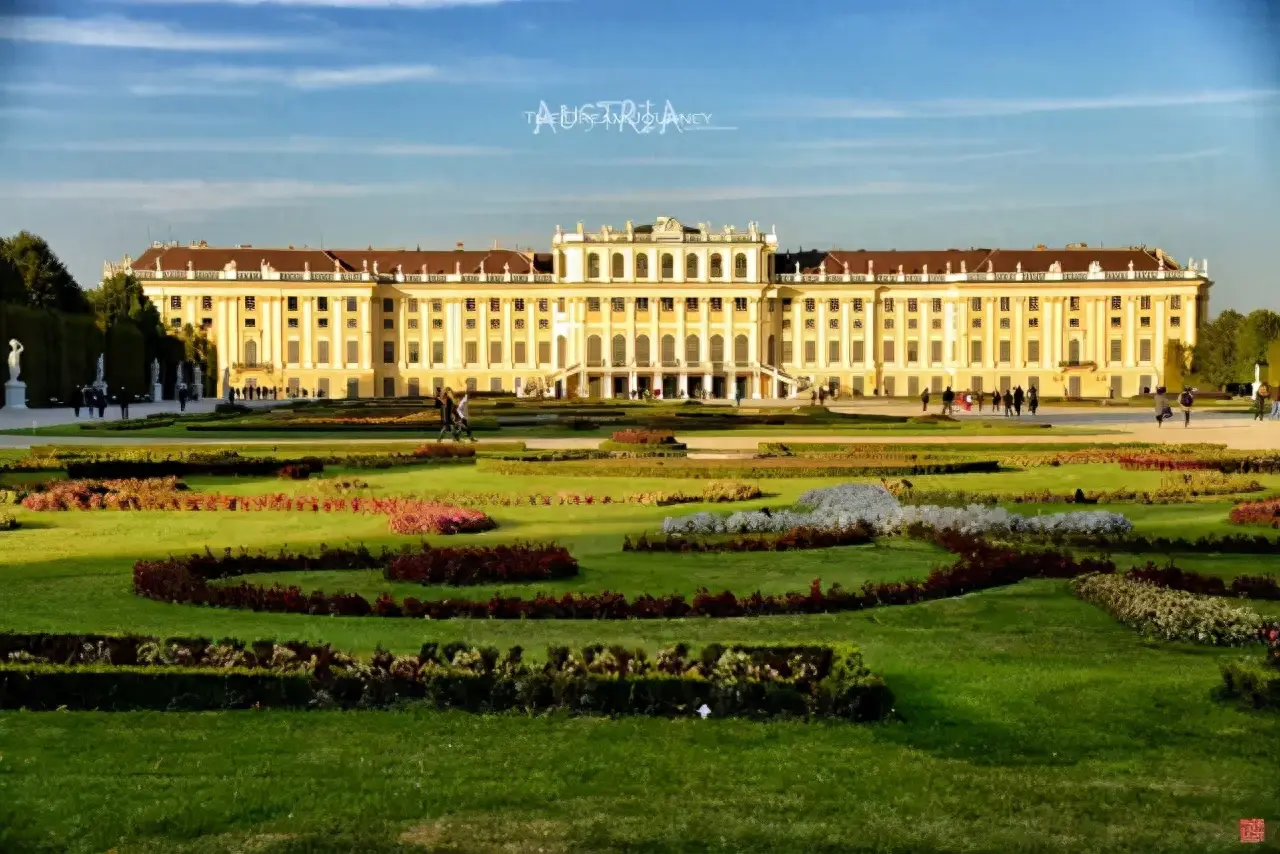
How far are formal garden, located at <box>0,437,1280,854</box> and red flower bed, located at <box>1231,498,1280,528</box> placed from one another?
0.14 feet

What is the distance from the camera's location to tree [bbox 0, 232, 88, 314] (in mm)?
49438

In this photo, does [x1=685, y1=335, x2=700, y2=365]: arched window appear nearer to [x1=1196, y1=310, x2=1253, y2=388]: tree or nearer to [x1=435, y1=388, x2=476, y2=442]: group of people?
[x1=1196, y1=310, x2=1253, y2=388]: tree

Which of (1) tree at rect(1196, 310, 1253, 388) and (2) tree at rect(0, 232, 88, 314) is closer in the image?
(2) tree at rect(0, 232, 88, 314)

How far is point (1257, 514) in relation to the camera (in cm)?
1207

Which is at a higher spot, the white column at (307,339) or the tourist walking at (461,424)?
the white column at (307,339)

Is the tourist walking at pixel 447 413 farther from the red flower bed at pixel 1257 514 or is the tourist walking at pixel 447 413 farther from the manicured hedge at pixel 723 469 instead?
the red flower bed at pixel 1257 514

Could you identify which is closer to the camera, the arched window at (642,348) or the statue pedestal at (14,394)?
the statue pedestal at (14,394)

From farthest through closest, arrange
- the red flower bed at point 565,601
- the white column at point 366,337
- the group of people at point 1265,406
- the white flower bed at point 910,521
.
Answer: the white column at point 366,337 < the group of people at point 1265,406 < the white flower bed at point 910,521 < the red flower bed at point 565,601

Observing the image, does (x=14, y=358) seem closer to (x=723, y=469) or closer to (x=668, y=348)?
(x=723, y=469)

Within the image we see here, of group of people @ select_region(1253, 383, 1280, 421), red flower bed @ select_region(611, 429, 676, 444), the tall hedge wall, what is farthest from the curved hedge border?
the tall hedge wall

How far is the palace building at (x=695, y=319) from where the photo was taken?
262 feet

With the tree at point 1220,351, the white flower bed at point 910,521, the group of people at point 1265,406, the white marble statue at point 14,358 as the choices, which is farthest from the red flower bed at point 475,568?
the tree at point 1220,351

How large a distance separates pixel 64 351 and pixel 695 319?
41739 millimetres

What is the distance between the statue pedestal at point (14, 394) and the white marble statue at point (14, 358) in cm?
16
